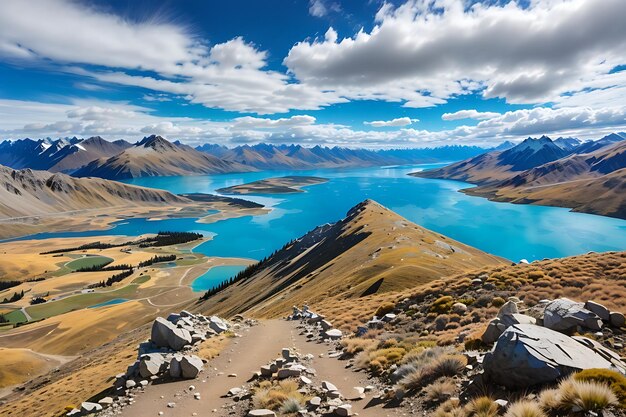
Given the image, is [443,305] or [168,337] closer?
[168,337]

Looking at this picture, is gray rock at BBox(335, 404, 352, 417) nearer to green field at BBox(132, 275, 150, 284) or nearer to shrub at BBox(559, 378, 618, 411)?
shrub at BBox(559, 378, 618, 411)

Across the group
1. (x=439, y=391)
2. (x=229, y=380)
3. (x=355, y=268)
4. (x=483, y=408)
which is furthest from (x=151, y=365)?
(x=355, y=268)

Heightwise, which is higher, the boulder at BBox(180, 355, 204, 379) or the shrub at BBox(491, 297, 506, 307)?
the shrub at BBox(491, 297, 506, 307)

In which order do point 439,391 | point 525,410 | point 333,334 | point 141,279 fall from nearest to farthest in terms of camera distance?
1. point 525,410
2. point 439,391
3. point 333,334
4. point 141,279

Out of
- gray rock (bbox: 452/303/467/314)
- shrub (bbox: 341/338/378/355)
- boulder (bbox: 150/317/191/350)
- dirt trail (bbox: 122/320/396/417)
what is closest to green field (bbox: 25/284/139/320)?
boulder (bbox: 150/317/191/350)

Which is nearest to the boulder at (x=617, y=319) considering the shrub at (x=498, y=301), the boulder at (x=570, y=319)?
the boulder at (x=570, y=319)

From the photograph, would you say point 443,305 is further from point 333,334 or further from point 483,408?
point 483,408
